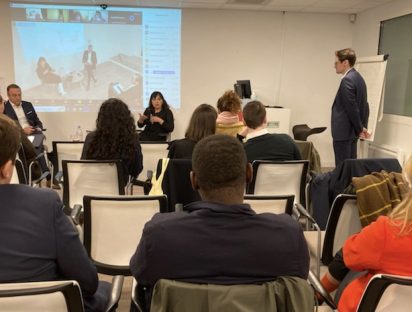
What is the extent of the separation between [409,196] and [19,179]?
283cm

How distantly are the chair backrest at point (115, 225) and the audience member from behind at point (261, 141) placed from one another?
45.1 inches

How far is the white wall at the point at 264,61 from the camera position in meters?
6.41

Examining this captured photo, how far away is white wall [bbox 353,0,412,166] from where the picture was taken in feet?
17.2

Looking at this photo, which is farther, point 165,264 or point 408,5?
point 408,5

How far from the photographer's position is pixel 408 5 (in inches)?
204

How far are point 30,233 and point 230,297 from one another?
2.16ft

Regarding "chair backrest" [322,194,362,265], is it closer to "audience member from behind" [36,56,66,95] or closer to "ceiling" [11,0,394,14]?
"ceiling" [11,0,394,14]

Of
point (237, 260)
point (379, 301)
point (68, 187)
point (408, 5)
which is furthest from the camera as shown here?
Answer: point (408, 5)

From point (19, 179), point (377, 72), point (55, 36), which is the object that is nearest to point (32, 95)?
point (55, 36)

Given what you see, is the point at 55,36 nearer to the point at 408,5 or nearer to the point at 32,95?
the point at 32,95

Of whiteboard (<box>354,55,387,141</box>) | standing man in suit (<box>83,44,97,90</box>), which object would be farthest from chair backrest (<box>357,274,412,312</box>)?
standing man in suit (<box>83,44,97,90</box>)

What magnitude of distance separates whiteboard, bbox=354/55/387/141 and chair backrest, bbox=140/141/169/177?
2985mm

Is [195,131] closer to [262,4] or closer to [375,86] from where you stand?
[375,86]

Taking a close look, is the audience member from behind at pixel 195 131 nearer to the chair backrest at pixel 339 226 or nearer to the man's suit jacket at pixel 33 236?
the chair backrest at pixel 339 226
